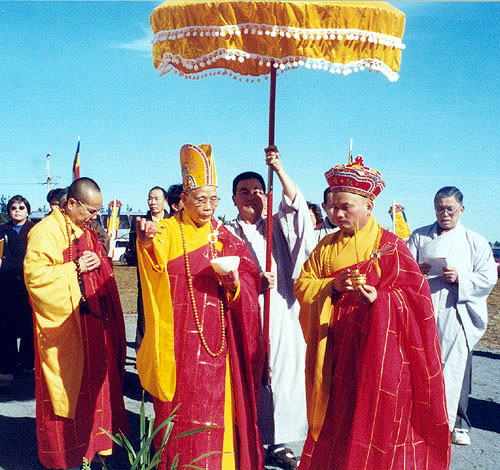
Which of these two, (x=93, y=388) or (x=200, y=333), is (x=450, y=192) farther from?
(x=93, y=388)

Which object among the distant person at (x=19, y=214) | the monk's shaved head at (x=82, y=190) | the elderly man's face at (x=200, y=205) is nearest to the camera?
the elderly man's face at (x=200, y=205)

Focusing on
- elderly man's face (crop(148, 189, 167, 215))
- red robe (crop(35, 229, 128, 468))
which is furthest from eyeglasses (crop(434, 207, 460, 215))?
red robe (crop(35, 229, 128, 468))

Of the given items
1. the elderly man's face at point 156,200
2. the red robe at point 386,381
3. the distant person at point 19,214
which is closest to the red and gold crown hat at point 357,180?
the red robe at point 386,381

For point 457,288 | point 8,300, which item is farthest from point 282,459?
point 8,300

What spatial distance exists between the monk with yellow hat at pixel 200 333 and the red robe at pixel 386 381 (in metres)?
0.53

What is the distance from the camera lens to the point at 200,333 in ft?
12.2

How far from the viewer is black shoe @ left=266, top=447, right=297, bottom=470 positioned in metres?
4.39

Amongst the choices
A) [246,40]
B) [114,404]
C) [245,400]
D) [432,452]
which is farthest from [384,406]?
[246,40]

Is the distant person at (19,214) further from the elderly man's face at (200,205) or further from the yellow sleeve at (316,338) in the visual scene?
the yellow sleeve at (316,338)

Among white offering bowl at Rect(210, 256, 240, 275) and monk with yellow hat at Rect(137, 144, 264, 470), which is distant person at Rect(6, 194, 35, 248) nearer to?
monk with yellow hat at Rect(137, 144, 264, 470)

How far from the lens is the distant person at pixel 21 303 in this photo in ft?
21.9

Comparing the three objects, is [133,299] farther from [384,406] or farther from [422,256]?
[384,406]

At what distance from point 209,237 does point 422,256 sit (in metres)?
2.38

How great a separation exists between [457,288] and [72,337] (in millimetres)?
3282
